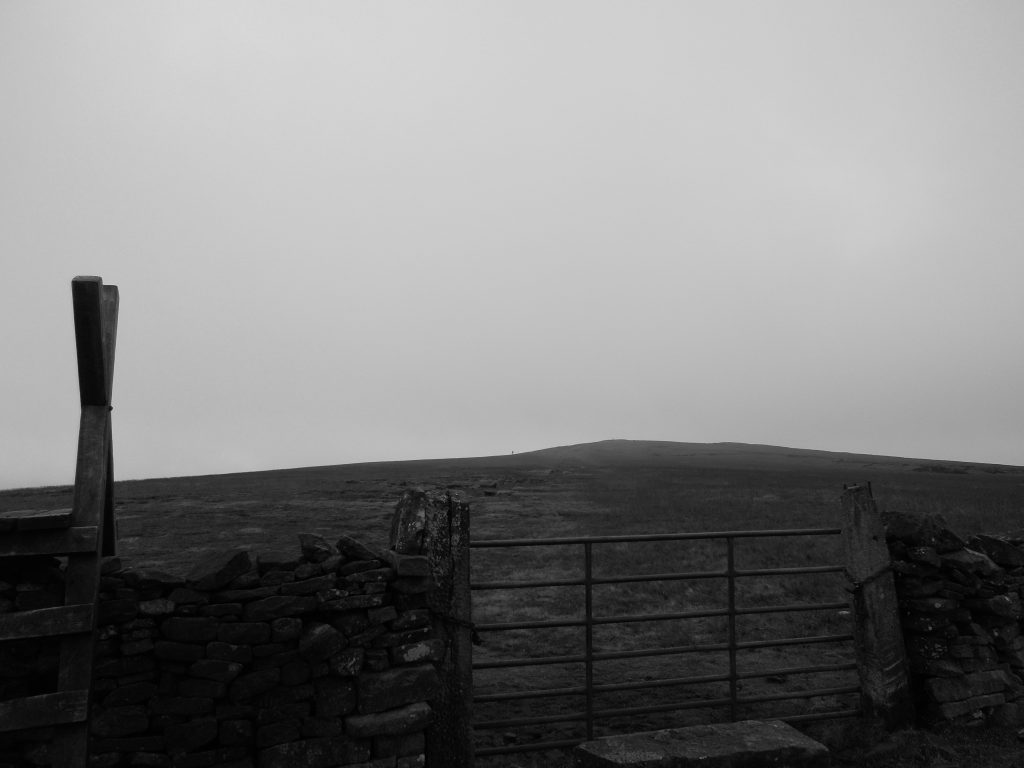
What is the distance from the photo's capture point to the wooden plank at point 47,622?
15.1 ft

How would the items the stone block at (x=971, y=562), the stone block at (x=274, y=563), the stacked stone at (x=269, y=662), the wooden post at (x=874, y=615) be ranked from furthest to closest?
the stone block at (x=971, y=562), the wooden post at (x=874, y=615), the stone block at (x=274, y=563), the stacked stone at (x=269, y=662)

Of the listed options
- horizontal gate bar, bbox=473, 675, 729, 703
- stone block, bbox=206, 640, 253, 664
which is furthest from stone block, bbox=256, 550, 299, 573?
horizontal gate bar, bbox=473, 675, 729, 703

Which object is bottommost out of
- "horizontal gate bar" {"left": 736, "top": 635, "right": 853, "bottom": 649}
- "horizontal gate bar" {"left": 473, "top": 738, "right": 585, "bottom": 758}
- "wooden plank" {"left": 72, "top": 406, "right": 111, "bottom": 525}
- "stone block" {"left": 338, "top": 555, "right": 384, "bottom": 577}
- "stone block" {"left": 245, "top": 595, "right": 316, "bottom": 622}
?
"horizontal gate bar" {"left": 473, "top": 738, "right": 585, "bottom": 758}

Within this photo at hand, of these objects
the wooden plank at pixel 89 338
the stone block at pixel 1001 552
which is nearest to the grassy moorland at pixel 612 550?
the stone block at pixel 1001 552

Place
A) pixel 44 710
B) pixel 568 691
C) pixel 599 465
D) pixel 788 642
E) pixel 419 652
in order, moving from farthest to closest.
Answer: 1. pixel 599 465
2. pixel 788 642
3. pixel 568 691
4. pixel 419 652
5. pixel 44 710

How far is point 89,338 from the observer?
5129 mm

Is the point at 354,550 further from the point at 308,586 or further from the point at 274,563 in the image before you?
the point at 274,563

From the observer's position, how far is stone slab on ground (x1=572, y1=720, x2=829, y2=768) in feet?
17.5

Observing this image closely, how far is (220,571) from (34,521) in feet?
4.17

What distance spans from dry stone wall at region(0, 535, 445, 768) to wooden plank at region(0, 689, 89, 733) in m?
0.19

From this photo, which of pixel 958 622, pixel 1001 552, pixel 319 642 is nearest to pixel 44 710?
pixel 319 642

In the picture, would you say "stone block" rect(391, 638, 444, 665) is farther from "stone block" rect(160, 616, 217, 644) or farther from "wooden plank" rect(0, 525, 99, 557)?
"wooden plank" rect(0, 525, 99, 557)

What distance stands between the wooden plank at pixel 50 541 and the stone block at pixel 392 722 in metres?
2.39

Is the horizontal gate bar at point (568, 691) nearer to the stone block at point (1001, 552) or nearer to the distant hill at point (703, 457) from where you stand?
the stone block at point (1001, 552)
